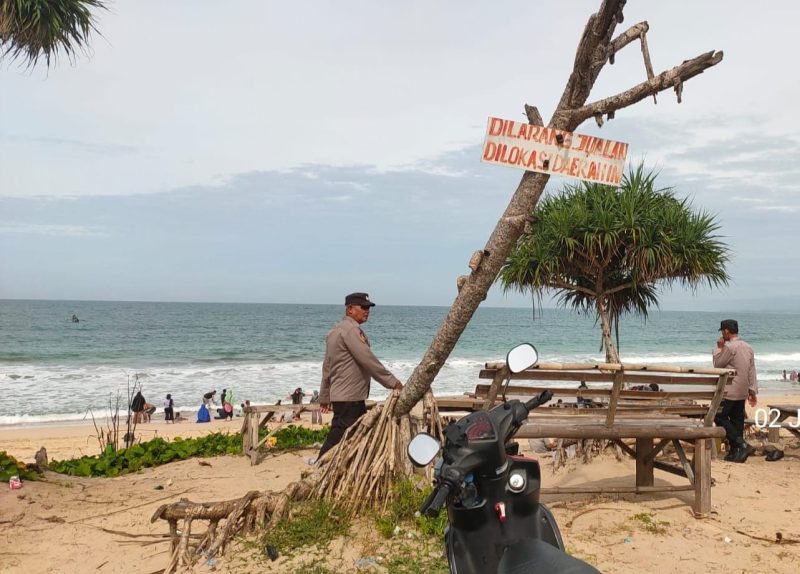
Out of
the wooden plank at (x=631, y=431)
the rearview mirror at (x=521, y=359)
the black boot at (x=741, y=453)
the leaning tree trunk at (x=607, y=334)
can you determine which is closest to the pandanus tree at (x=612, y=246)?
the leaning tree trunk at (x=607, y=334)

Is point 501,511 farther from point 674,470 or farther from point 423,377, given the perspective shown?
point 674,470

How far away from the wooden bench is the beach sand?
0.97 ft

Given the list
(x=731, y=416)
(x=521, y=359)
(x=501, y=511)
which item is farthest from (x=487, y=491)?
(x=731, y=416)

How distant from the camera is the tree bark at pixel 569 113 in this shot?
430 centimetres

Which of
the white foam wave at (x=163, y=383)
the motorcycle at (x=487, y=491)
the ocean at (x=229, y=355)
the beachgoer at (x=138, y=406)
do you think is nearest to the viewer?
the motorcycle at (x=487, y=491)

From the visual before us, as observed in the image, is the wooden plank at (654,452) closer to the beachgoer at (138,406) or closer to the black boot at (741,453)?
the black boot at (741,453)

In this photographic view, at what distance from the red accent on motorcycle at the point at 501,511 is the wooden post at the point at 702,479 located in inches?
153

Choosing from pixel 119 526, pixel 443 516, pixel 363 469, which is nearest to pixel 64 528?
pixel 119 526

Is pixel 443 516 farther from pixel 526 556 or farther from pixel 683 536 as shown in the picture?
pixel 526 556

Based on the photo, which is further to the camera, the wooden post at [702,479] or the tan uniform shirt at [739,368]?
the tan uniform shirt at [739,368]

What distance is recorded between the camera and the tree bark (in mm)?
4305

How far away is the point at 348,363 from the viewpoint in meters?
5.77

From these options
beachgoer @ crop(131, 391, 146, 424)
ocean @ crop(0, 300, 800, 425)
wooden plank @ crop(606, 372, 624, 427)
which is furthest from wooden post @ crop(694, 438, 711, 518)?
beachgoer @ crop(131, 391, 146, 424)

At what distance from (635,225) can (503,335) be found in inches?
2313
